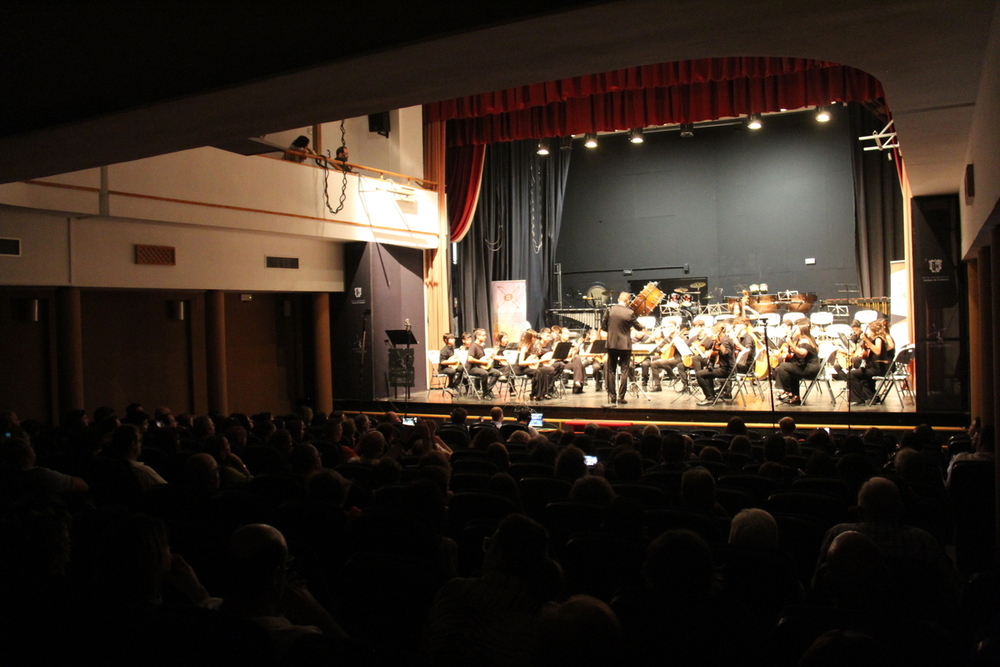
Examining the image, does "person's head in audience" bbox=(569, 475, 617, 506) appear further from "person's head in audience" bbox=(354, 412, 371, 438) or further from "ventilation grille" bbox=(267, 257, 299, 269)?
"ventilation grille" bbox=(267, 257, 299, 269)

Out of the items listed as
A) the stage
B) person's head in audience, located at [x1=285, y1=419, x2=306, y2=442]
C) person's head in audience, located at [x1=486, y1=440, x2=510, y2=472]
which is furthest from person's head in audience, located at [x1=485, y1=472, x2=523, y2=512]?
the stage

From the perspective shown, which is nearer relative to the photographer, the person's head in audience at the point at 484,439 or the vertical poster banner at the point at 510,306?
the person's head in audience at the point at 484,439

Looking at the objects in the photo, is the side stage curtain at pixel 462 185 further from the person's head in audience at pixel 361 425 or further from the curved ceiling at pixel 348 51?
the curved ceiling at pixel 348 51

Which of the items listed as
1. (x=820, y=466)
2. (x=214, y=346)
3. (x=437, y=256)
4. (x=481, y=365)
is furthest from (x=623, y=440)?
(x=437, y=256)

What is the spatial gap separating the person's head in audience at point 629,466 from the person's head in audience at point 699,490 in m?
0.74

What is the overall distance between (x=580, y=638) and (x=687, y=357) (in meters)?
9.93

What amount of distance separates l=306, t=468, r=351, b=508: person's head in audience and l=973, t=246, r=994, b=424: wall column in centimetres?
704

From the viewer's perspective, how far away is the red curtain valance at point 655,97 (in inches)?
437

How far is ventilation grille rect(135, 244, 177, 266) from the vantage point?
9836mm

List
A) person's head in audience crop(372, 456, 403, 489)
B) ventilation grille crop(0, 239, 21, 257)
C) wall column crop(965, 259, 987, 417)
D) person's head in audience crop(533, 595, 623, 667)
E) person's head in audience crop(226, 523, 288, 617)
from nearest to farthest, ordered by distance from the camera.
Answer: person's head in audience crop(533, 595, 623, 667)
person's head in audience crop(226, 523, 288, 617)
person's head in audience crop(372, 456, 403, 489)
ventilation grille crop(0, 239, 21, 257)
wall column crop(965, 259, 987, 417)

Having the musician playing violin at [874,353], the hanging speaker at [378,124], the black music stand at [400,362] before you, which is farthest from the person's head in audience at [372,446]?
the hanging speaker at [378,124]

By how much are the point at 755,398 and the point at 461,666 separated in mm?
9853

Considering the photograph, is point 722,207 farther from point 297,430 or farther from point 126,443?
point 126,443

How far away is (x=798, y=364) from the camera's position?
10.1 meters
